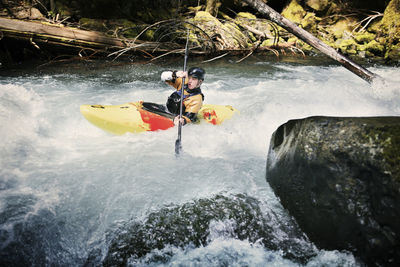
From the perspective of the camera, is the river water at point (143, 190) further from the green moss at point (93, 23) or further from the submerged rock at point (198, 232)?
the green moss at point (93, 23)

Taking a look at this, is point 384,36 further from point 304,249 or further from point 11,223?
point 11,223

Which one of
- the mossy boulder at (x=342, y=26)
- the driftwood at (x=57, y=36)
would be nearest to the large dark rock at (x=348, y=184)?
the driftwood at (x=57, y=36)

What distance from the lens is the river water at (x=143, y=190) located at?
72.7 inches

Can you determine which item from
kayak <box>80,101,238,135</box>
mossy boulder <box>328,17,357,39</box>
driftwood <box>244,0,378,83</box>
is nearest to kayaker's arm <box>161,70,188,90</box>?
kayak <box>80,101,238,135</box>

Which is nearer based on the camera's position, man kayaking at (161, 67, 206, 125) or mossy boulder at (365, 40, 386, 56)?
man kayaking at (161, 67, 206, 125)

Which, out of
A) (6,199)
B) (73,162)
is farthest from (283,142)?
(6,199)

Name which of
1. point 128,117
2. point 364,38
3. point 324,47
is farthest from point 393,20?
point 128,117

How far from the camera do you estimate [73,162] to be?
2904 millimetres

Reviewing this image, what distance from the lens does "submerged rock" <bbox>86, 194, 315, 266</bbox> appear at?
6.02 ft

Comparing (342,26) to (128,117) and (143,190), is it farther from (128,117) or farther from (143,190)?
(143,190)

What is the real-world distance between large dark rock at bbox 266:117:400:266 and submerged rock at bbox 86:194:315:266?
198 millimetres

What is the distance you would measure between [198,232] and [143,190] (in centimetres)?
84

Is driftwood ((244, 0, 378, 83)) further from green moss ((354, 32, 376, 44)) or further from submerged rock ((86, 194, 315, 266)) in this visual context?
green moss ((354, 32, 376, 44))

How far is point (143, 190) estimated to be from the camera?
2520 millimetres
